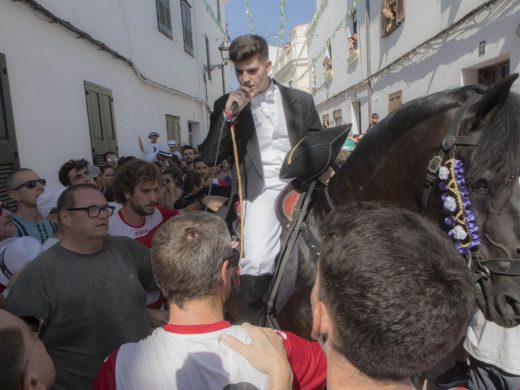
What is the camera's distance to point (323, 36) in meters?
19.5

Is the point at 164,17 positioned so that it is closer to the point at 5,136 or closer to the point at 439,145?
the point at 5,136

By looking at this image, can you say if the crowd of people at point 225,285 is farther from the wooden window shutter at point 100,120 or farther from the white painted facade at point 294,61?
the white painted facade at point 294,61

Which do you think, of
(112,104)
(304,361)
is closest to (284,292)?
(304,361)

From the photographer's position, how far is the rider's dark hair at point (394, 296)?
30.8 inches

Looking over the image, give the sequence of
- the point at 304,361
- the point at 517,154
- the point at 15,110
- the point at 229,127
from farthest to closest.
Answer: the point at 15,110, the point at 229,127, the point at 517,154, the point at 304,361

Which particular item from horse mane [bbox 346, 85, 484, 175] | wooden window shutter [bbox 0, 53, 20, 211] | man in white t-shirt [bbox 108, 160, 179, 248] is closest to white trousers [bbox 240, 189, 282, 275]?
horse mane [bbox 346, 85, 484, 175]

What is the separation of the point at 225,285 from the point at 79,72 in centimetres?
599

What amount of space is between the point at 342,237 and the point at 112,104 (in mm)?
7316

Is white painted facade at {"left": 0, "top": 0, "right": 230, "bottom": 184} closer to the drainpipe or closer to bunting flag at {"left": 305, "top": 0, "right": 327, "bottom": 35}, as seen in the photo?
the drainpipe

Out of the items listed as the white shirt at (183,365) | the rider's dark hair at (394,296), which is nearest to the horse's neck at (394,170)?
the rider's dark hair at (394,296)

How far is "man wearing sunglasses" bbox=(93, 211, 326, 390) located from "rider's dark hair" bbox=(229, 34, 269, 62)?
135 centimetres

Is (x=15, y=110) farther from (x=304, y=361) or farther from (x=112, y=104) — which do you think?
(x=304, y=361)

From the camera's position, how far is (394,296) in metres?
0.78

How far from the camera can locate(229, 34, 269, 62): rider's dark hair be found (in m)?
2.46
